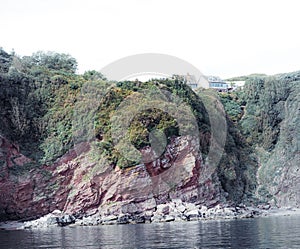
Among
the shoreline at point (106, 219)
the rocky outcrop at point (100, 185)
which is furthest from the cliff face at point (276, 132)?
the shoreline at point (106, 219)

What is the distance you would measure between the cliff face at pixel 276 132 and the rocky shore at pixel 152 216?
936cm

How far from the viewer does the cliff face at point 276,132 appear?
5453 cm

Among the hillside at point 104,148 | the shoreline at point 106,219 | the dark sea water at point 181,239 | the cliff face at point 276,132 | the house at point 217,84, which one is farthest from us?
the house at point 217,84

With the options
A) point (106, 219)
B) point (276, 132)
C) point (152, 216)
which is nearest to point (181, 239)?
point (106, 219)

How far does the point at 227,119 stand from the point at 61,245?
129ft

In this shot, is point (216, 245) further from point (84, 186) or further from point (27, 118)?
point (27, 118)

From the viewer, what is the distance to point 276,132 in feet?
202

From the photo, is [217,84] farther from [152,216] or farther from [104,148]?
[152,216]

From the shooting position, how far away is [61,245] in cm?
2569

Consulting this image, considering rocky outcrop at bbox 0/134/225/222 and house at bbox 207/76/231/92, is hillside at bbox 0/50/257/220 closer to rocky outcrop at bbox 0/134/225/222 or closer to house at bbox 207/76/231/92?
rocky outcrop at bbox 0/134/225/222

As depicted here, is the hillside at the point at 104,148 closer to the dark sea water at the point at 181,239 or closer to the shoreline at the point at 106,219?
the shoreline at the point at 106,219

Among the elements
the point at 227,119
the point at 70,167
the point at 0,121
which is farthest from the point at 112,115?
the point at 227,119

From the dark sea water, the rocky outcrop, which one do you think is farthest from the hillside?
→ the dark sea water

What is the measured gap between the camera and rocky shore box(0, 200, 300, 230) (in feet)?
133
